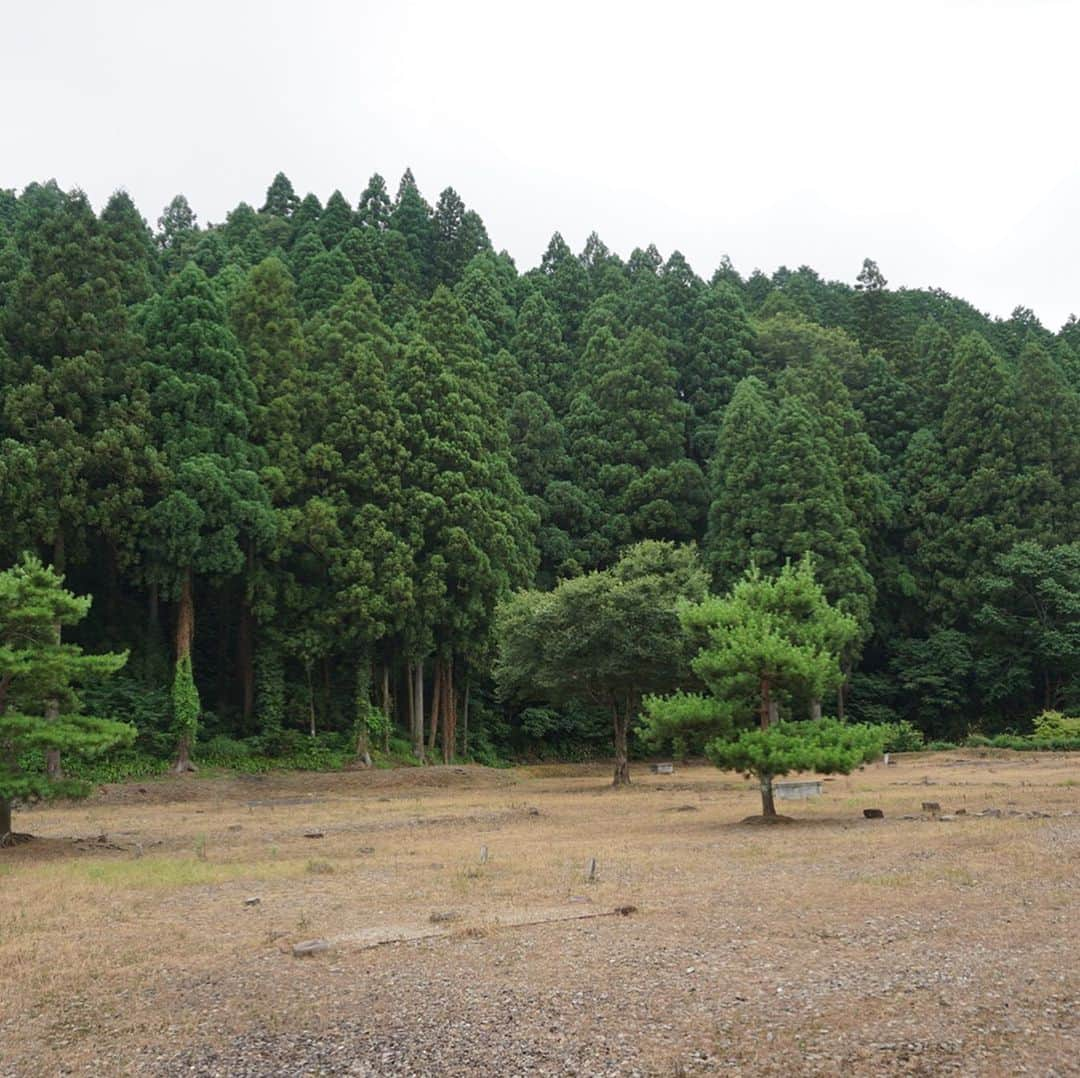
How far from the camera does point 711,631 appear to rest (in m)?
19.6

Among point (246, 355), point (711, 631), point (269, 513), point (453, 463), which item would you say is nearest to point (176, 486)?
point (269, 513)

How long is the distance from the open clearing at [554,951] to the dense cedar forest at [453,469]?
14.1 meters

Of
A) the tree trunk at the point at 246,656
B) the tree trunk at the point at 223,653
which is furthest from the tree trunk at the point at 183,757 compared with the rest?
the tree trunk at the point at 223,653

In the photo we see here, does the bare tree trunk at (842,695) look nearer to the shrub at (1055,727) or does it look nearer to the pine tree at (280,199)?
the shrub at (1055,727)

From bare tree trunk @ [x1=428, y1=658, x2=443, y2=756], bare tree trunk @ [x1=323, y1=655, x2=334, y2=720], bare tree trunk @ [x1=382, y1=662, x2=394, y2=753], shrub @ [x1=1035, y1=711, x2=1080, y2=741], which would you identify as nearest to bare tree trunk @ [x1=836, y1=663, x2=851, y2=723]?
shrub @ [x1=1035, y1=711, x2=1080, y2=741]

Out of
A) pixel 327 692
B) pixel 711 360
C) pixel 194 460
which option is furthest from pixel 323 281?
pixel 327 692

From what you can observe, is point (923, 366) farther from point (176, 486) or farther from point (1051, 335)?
point (176, 486)

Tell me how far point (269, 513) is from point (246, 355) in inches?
309

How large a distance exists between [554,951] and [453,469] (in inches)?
1150

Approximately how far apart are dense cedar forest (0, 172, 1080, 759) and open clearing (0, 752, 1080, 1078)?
46.4 feet

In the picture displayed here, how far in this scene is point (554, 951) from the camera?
902 centimetres

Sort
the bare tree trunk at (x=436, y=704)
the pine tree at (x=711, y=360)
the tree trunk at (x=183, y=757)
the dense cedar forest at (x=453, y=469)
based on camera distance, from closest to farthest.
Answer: the tree trunk at (x=183, y=757) < the dense cedar forest at (x=453, y=469) < the bare tree trunk at (x=436, y=704) < the pine tree at (x=711, y=360)

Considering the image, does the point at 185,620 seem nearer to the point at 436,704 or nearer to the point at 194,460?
the point at 194,460

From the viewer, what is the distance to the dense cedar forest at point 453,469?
30.1 meters
